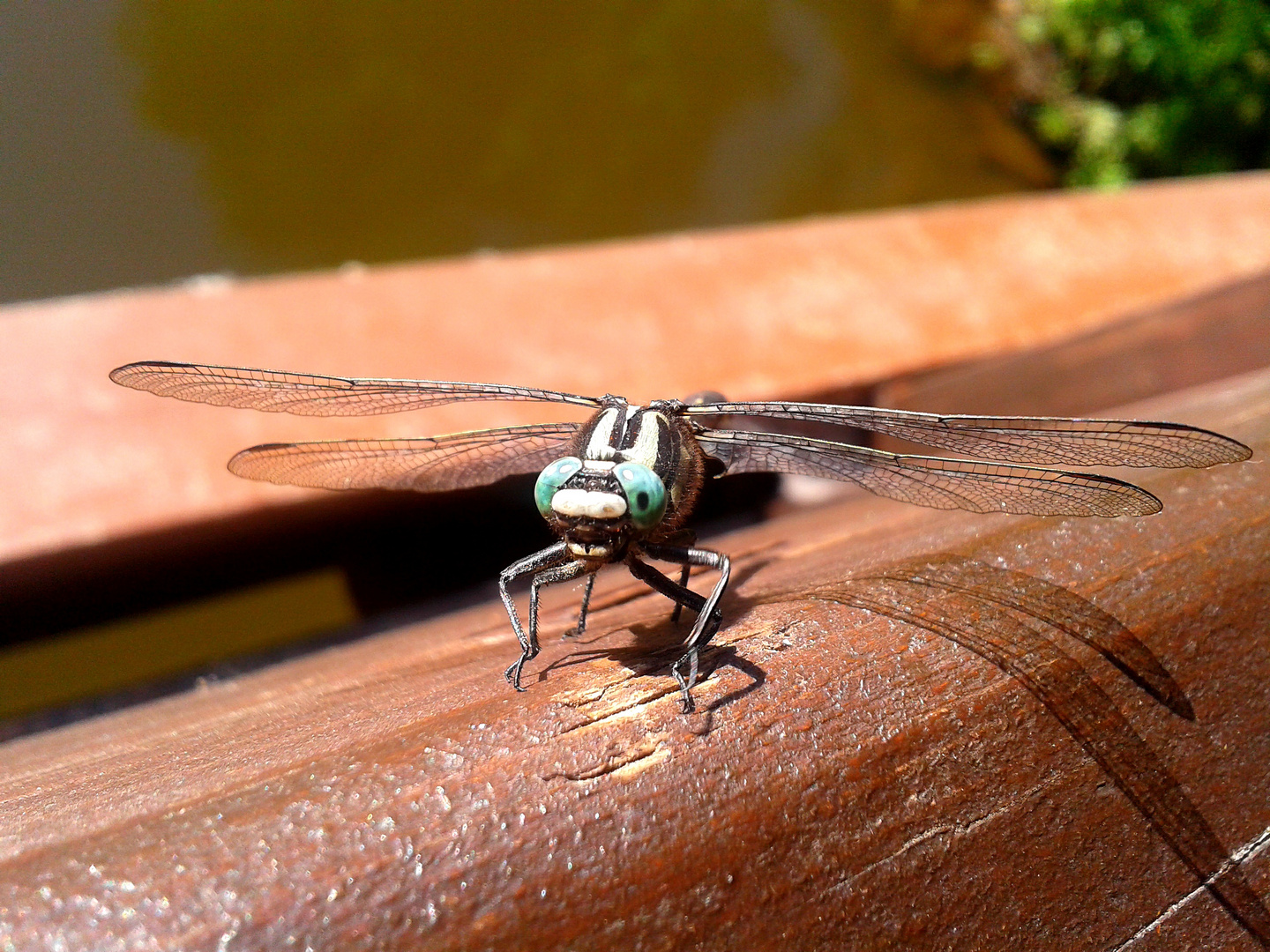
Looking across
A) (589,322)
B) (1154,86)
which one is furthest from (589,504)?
(1154,86)

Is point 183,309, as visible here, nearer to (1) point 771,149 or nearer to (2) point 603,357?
(2) point 603,357

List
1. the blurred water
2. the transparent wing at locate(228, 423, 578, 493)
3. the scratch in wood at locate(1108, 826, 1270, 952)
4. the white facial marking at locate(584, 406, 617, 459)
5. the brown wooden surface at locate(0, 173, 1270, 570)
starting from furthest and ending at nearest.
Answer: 1. the blurred water
2. the brown wooden surface at locate(0, 173, 1270, 570)
3. the transparent wing at locate(228, 423, 578, 493)
4. the white facial marking at locate(584, 406, 617, 459)
5. the scratch in wood at locate(1108, 826, 1270, 952)

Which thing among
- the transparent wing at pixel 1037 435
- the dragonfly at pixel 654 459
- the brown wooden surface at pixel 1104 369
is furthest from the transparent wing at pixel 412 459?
the brown wooden surface at pixel 1104 369

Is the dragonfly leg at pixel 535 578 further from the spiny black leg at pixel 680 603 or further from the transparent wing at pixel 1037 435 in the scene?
the transparent wing at pixel 1037 435

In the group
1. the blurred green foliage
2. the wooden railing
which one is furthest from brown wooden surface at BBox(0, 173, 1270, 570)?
the blurred green foliage

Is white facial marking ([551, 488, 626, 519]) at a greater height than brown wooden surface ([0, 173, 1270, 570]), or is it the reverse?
brown wooden surface ([0, 173, 1270, 570])

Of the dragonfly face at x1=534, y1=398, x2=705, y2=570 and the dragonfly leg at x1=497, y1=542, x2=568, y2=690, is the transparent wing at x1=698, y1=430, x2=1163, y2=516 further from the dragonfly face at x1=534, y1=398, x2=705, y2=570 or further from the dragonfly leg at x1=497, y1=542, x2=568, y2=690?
the dragonfly leg at x1=497, y1=542, x2=568, y2=690

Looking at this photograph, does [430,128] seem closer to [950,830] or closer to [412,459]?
[412,459]
